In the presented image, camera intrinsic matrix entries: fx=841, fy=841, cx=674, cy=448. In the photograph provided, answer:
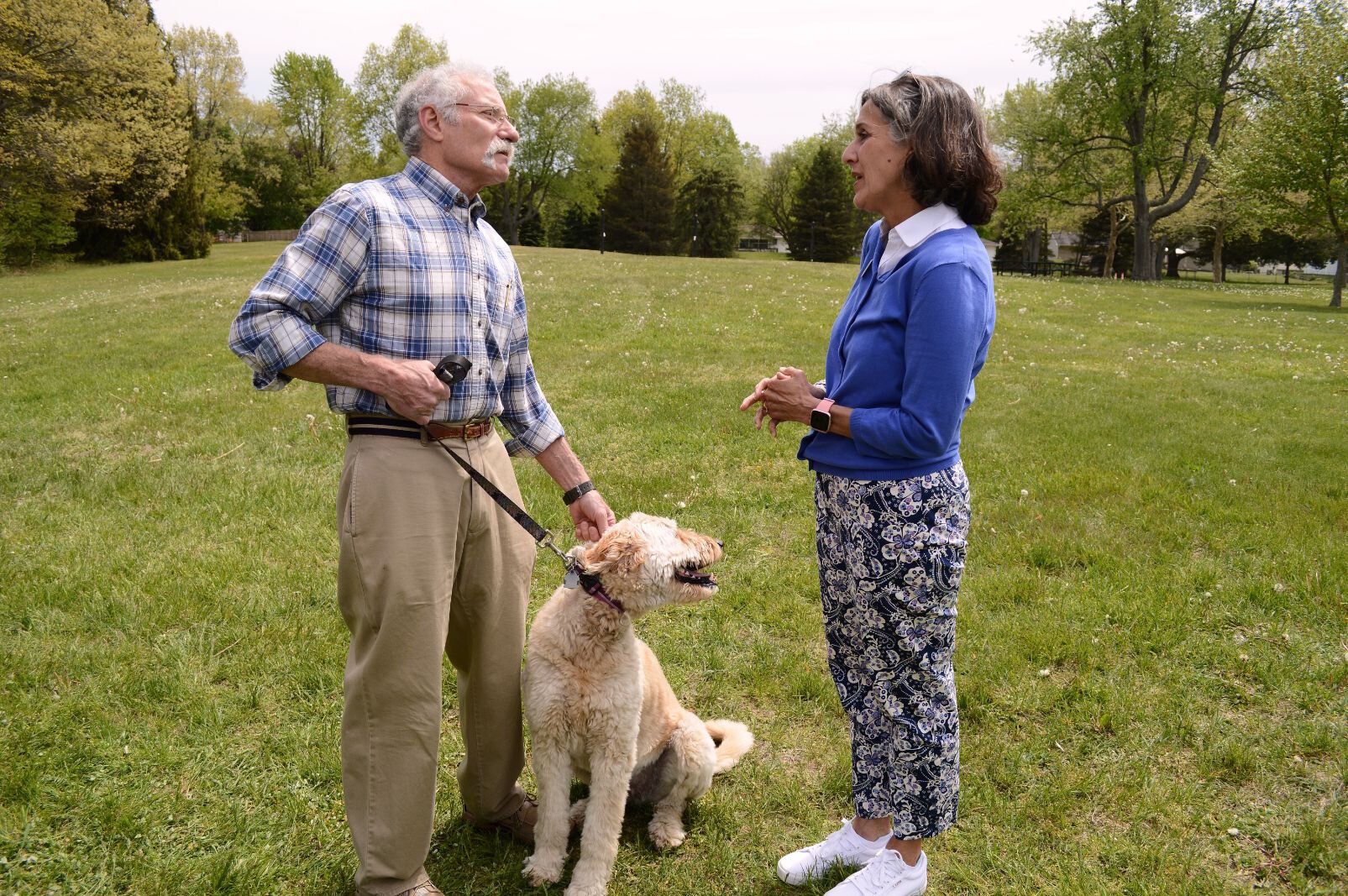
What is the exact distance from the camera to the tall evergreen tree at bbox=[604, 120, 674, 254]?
59.7 meters

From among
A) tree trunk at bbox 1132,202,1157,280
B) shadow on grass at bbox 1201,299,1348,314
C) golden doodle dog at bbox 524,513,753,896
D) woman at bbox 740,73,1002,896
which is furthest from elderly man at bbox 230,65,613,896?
tree trunk at bbox 1132,202,1157,280

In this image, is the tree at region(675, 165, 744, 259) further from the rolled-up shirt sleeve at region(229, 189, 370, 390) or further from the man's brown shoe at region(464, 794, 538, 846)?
the rolled-up shirt sleeve at region(229, 189, 370, 390)

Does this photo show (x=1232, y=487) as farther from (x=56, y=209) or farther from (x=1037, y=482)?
(x=56, y=209)

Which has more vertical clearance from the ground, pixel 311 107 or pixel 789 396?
pixel 311 107

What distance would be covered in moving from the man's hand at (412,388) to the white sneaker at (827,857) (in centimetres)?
234

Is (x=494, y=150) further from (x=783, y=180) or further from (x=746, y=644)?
(x=783, y=180)

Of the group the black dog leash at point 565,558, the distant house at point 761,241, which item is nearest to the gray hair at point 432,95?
the black dog leash at point 565,558

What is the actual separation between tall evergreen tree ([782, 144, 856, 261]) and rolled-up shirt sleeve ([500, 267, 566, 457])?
56974 mm

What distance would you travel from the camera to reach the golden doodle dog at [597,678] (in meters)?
3.23

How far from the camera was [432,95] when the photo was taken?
2.88 metres

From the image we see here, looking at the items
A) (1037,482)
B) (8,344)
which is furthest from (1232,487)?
(8,344)

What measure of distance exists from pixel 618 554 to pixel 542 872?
1.33m

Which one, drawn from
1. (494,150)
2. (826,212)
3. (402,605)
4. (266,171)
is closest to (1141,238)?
(826,212)

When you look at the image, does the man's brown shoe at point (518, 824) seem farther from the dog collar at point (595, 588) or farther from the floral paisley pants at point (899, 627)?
the floral paisley pants at point (899, 627)
